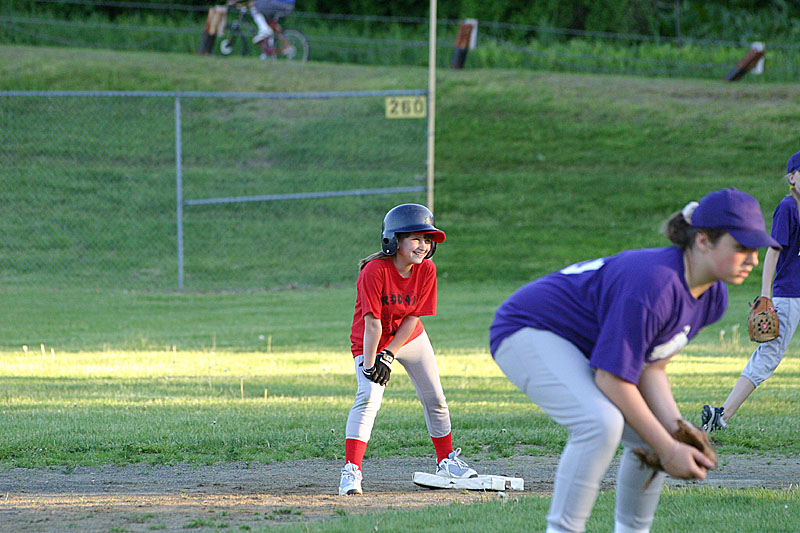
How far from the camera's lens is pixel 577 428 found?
3.54m

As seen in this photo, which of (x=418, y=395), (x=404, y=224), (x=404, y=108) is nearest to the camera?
(x=404, y=224)

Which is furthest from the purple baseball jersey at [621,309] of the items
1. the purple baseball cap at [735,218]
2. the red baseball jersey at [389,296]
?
the red baseball jersey at [389,296]

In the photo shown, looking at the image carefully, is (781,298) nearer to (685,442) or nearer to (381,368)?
(381,368)

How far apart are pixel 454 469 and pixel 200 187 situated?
1591 centimetres

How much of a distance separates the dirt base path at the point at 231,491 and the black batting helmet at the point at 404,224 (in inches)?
58.2

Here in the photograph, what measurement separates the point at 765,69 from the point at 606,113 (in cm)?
575

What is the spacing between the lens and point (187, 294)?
1545cm

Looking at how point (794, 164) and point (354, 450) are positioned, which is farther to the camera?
point (794, 164)

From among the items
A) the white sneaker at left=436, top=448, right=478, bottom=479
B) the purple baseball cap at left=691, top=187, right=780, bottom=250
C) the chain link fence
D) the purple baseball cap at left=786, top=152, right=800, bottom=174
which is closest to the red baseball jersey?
the white sneaker at left=436, top=448, right=478, bottom=479

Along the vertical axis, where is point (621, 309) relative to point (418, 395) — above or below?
above

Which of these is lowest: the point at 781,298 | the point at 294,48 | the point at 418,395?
the point at 418,395

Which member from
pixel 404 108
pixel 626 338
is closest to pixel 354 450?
pixel 626 338

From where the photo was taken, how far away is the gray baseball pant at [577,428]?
351 centimetres

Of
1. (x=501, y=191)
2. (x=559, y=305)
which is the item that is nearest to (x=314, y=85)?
(x=501, y=191)
